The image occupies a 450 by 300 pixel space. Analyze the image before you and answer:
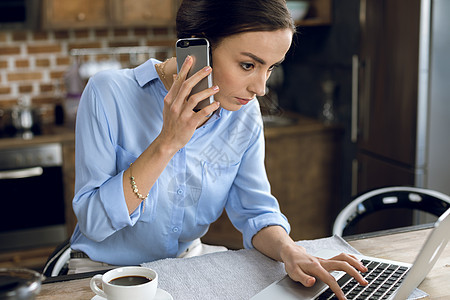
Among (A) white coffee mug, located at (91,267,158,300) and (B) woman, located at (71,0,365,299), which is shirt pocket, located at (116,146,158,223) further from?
(A) white coffee mug, located at (91,267,158,300)

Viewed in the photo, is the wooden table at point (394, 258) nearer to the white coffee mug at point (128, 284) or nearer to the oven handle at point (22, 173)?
the white coffee mug at point (128, 284)

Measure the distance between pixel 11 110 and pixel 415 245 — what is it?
7.97 ft

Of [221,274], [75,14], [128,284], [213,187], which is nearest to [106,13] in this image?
[75,14]

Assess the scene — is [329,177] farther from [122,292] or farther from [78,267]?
[122,292]

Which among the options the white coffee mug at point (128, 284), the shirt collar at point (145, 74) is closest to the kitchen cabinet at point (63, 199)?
the shirt collar at point (145, 74)

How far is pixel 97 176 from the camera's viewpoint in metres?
1.36

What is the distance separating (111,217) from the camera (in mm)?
1329

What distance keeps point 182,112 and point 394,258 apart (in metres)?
0.62

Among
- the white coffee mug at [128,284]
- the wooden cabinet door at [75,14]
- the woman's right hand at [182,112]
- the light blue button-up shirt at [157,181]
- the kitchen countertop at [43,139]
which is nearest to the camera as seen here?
the white coffee mug at [128,284]

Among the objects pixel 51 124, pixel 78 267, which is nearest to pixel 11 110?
pixel 51 124

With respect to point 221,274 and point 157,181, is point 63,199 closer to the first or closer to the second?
point 157,181

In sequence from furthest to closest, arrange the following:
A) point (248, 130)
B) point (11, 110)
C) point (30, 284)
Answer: point (11, 110) → point (248, 130) → point (30, 284)

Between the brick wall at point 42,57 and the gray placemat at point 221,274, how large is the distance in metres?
2.54

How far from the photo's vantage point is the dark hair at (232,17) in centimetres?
128
